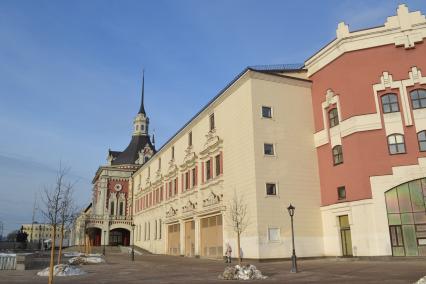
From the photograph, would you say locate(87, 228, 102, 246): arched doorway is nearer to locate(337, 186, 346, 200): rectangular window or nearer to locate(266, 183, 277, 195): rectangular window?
locate(266, 183, 277, 195): rectangular window

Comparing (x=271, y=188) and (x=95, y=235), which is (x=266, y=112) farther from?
(x=95, y=235)

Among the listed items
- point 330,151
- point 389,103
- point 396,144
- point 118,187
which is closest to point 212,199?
point 330,151

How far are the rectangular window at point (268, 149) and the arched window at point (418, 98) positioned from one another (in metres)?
9.94

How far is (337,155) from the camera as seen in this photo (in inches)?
1139

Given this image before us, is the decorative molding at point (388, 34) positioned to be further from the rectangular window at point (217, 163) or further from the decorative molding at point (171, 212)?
the decorative molding at point (171, 212)

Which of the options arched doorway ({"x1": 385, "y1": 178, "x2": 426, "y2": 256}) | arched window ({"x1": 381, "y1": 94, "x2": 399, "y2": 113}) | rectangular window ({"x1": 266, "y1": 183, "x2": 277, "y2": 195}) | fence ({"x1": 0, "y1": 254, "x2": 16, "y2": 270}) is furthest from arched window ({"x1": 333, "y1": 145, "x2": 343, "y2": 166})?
fence ({"x1": 0, "y1": 254, "x2": 16, "y2": 270})

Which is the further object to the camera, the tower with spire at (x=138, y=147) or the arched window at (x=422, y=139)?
the tower with spire at (x=138, y=147)

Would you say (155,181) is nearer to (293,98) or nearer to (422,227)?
(293,98)

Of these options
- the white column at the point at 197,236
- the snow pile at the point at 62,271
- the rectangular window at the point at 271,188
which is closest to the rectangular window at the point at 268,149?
the rectangular window at the point at 271,188

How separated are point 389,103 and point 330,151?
5.25 meters

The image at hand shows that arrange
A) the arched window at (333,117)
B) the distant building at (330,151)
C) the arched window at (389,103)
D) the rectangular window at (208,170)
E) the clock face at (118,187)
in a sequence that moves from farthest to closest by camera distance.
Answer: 1. the clock face at (118,187)
2. the rectangular window at (208,170)
3. the arched window at (333,117)
4. the arched window at (389,103)
5. the distant building at (330,151)

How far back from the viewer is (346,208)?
27.1 metres

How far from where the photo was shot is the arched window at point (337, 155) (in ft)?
93.6

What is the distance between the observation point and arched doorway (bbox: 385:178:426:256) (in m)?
24.4
